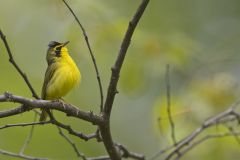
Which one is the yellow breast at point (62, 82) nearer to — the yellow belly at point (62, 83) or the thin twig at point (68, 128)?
the yellow belly at point (62, 83)

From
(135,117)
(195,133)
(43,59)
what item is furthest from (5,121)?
(135,117)

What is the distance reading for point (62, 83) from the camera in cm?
461

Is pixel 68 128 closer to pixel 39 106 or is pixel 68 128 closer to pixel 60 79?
pixel 39 106

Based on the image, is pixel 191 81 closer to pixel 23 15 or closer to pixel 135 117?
pixel 23 15

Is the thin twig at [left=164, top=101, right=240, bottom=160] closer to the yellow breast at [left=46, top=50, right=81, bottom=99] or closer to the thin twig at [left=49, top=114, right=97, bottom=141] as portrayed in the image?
the yellow breast at [left=46, top=50, right=81, bottom=99]

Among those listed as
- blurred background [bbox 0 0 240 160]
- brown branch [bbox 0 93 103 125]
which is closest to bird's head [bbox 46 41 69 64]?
blurred background [bbox 0 0 240 160]

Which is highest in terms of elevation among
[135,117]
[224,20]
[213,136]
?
[213,136]

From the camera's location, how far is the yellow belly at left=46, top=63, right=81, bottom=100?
15.0ft

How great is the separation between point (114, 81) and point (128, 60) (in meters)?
1.56

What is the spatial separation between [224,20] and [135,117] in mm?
1839

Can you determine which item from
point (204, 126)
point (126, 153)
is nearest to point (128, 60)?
point (204, 126)

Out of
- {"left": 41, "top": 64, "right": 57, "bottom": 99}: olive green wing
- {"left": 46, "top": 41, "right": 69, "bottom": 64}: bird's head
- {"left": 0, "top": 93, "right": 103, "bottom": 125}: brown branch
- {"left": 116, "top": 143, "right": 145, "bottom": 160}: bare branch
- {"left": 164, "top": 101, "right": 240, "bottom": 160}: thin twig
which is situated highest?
{"left": 0, "top": 93, "right": 103, "bottom": 125}: brown branch

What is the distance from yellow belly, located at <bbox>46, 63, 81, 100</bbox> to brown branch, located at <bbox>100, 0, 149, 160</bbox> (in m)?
0.88

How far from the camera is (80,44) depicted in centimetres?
505
